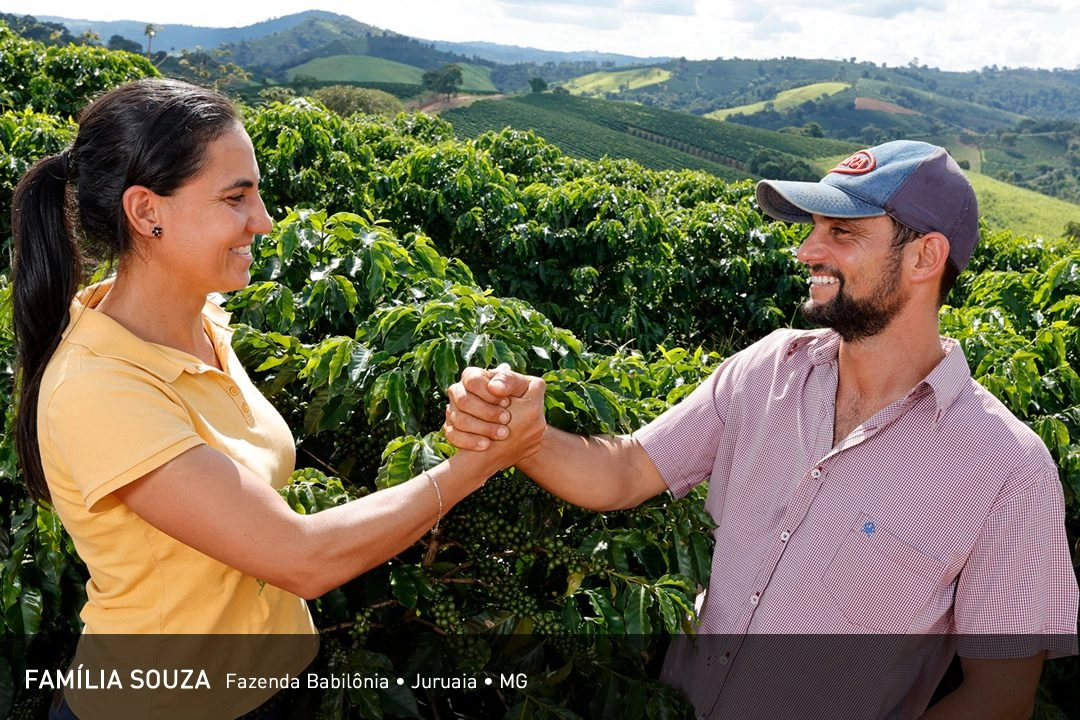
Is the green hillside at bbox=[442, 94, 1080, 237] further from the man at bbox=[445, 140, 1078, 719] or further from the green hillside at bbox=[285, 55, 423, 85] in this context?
the man at bbox=[445, 140, 1078, 719]

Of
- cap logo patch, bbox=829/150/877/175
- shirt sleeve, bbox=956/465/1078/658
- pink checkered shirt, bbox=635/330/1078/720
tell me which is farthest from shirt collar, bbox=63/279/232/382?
shirt sleeve, bbox=956/465/1078/658

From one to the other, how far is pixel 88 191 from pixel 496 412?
1.09 m

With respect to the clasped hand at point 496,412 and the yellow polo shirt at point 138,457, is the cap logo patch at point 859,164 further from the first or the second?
the yellow polo shirt at point 138,457

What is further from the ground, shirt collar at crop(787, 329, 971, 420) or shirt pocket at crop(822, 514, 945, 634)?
shirt collar at crop(787, 329, 971, 420)

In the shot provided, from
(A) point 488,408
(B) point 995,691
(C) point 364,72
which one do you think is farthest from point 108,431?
(C) point 364,72

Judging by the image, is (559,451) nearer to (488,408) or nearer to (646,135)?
(488,408)

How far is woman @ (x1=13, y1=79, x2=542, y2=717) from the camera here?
5.91 ft

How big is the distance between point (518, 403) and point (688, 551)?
2.24 ft

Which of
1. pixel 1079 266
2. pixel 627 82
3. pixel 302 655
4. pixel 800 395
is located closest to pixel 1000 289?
pixel 1079 266

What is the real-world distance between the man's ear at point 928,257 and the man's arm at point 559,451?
37.0 inches

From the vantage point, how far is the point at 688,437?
2.77m

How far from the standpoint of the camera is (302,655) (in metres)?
2.28

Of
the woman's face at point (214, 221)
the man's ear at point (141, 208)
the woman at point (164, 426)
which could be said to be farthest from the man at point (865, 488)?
the man's ear at point (141, 208)

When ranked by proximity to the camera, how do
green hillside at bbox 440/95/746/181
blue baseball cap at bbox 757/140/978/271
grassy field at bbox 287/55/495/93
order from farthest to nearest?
grassy field at bbox 287/55/495/93 → green hillside at bbox 440/95/746/181 → blue baseball cap at bbox 757/140/978/271
